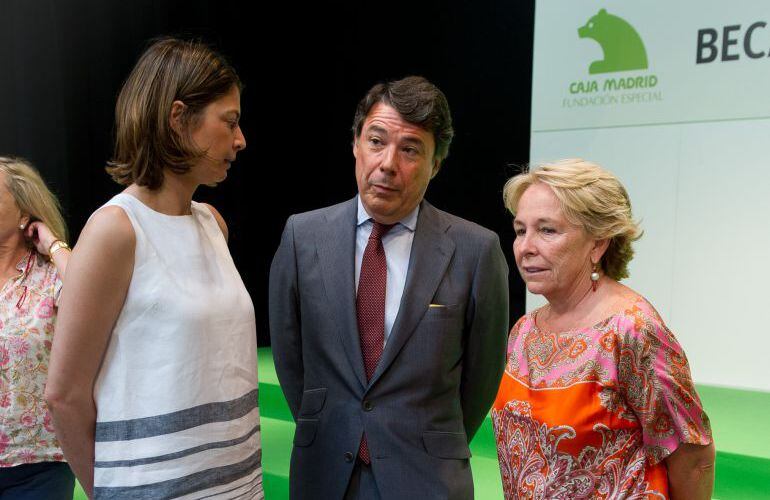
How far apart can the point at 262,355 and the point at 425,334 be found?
14.9ft

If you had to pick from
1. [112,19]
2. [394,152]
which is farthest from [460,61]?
[394,152]

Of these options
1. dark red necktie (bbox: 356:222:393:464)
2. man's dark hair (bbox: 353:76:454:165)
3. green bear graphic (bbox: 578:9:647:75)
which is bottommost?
dark red necktie (bbox: 356:222:393:464)

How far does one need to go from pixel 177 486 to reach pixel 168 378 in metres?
0.20

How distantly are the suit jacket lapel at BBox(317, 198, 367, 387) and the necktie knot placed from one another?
0.05 meters

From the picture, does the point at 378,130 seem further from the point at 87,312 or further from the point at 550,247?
the point at 87,312

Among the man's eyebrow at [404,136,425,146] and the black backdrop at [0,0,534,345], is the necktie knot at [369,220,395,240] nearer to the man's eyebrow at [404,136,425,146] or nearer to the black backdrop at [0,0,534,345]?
the man's eyebrow at [404,136,425,146]

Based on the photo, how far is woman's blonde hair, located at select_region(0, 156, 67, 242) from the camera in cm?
219

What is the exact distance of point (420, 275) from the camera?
167cm

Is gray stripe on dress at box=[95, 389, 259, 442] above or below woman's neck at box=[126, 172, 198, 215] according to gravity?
below

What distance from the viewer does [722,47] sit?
410 cm

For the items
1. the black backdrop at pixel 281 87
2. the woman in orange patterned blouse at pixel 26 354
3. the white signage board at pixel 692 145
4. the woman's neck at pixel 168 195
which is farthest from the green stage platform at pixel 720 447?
the woman's neck at pixel 168 195

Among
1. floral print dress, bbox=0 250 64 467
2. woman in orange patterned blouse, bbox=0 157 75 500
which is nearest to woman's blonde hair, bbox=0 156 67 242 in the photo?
woman in orange patterned blouse, bbox=0 157 75 500

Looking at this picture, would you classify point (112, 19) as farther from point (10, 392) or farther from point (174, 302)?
point (174, 302)

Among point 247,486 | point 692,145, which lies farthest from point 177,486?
point 692,145
